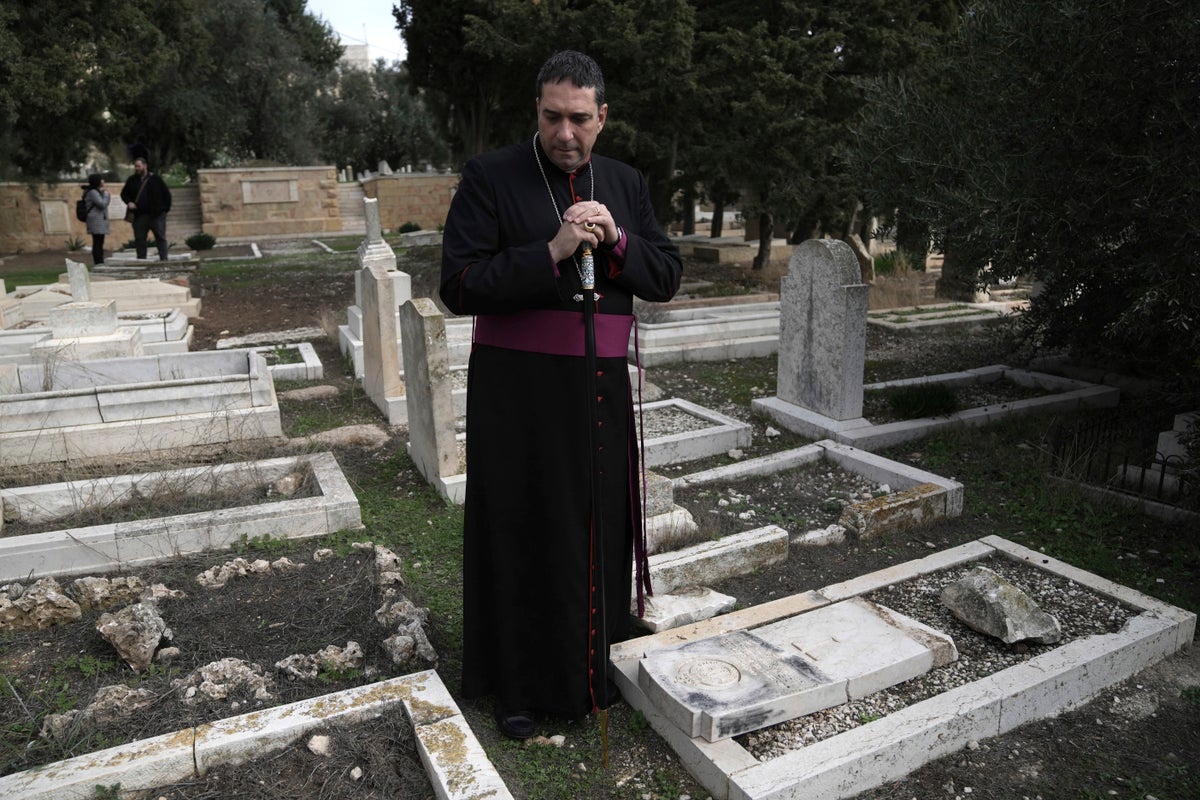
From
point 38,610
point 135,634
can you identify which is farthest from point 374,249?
point 135,634

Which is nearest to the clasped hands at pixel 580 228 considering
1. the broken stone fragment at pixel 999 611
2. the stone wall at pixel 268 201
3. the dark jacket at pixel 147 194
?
the broken stone fragment at pixel 999 611

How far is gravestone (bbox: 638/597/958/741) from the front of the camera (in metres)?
2.90

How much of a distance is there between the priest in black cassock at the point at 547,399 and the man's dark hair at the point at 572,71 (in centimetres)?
1

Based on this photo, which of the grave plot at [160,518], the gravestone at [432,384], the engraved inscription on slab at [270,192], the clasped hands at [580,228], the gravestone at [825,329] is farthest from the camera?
the engraved inscription on slab at [270,192]

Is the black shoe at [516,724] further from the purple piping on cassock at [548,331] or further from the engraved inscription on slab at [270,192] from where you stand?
the engraved inscription on slab at [270,192]

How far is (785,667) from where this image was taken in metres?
3.16

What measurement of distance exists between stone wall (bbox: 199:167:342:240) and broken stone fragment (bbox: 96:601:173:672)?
1027 inches

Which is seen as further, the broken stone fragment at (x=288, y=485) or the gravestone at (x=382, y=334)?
the gravestone at (x=382, y=334)

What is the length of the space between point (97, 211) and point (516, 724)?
658 inches

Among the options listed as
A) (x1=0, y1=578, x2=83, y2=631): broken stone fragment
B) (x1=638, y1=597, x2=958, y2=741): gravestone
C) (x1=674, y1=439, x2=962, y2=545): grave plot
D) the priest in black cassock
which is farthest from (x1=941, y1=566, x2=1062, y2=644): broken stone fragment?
(x1=0, y1=578, x2=83, y2=631): broken stone fragment

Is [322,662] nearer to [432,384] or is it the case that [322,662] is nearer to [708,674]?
[708,674]

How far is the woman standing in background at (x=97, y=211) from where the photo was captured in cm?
1588

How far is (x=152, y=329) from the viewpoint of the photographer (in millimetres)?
9422

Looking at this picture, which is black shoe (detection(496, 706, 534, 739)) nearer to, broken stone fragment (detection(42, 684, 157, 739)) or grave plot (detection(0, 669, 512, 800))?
grave plot (detection(0, 669, 512, 800))
